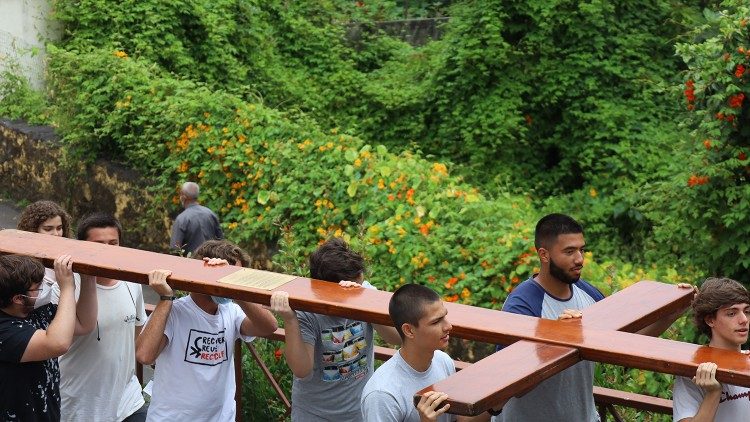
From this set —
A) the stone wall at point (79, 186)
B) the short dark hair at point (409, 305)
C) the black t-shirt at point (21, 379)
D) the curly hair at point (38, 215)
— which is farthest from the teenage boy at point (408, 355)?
the stone wall at point (79, 186)

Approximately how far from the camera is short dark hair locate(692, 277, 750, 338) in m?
4.31

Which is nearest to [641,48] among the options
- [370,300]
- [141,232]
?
[141,232]

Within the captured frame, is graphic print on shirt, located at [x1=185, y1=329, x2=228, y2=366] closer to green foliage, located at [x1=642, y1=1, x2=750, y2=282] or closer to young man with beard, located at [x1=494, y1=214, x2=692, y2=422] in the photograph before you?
young man with beard, located at [x1=494, y1=214, x2=692, y2=422]

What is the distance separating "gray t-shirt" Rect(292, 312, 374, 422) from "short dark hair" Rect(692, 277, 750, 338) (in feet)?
4.48

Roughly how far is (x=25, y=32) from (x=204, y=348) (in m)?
11.3

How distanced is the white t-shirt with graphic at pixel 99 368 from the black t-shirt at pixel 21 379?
52 cm

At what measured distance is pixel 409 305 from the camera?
4.02 metres

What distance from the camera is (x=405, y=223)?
934 cm

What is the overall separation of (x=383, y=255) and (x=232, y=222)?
8.56 ft

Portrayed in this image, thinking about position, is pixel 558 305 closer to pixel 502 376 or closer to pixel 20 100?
pixel 502 376

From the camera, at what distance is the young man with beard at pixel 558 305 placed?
14.7 ft

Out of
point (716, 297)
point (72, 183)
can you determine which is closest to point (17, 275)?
point (716, 297)

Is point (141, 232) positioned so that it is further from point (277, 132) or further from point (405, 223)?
point (405, 223)

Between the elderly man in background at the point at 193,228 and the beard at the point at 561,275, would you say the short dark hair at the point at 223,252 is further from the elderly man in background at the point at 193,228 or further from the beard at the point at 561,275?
the elderly man in background at the point at 193,228
